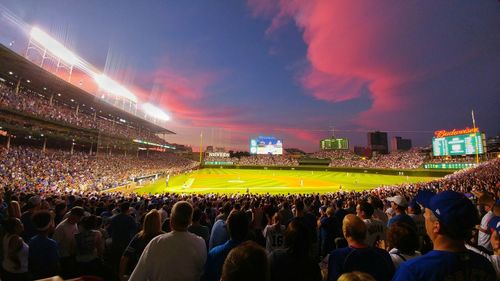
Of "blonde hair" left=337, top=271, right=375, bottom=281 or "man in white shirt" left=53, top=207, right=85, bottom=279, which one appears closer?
"blonde hair" left=337, top=271, right=375, bottom=281

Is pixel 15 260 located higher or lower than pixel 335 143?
lower

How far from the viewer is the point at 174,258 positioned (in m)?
2.94

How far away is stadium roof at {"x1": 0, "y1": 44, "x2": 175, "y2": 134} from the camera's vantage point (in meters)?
35.3

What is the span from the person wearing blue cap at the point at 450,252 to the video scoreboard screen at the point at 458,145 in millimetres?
76054


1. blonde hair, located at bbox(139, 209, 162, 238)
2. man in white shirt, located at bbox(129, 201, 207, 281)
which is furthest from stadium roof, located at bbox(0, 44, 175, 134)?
man in white shirt, located at bbox(129, 201, 207, 281)

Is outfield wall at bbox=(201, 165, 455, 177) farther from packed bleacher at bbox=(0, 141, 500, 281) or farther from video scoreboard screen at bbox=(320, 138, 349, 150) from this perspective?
video scoreboard screen at bbox=(320, 138, 349, 150)

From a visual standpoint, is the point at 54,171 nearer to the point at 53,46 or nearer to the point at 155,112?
the point at 53,46

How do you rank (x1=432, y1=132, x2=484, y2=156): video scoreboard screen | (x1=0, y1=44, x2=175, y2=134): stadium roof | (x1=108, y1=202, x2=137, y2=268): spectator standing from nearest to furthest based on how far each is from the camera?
(x1=108, y1=202, x2=137, y2=268): spectator standing
(x1=0, y1=44, x2=175, y2=134): stadium roof
(x1=432, y1=132, x2=484, y2=156): video scoreboard screen

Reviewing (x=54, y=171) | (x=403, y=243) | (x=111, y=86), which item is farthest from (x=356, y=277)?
(x=111, y=86)

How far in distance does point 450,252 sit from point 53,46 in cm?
6169

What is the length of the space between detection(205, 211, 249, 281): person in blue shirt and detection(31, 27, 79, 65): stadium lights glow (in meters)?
57.0

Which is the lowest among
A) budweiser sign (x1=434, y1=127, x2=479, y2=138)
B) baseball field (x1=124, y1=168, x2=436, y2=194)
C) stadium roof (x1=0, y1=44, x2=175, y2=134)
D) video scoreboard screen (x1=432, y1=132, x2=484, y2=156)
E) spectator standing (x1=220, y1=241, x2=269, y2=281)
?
baseball field (x1=124, y1=168, x2=436, y2=194)

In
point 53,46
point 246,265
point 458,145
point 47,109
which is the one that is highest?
point 53,46

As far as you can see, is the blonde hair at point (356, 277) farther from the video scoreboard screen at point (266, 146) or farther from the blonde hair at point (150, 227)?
the video scoreboard screen at point (266, 146)
